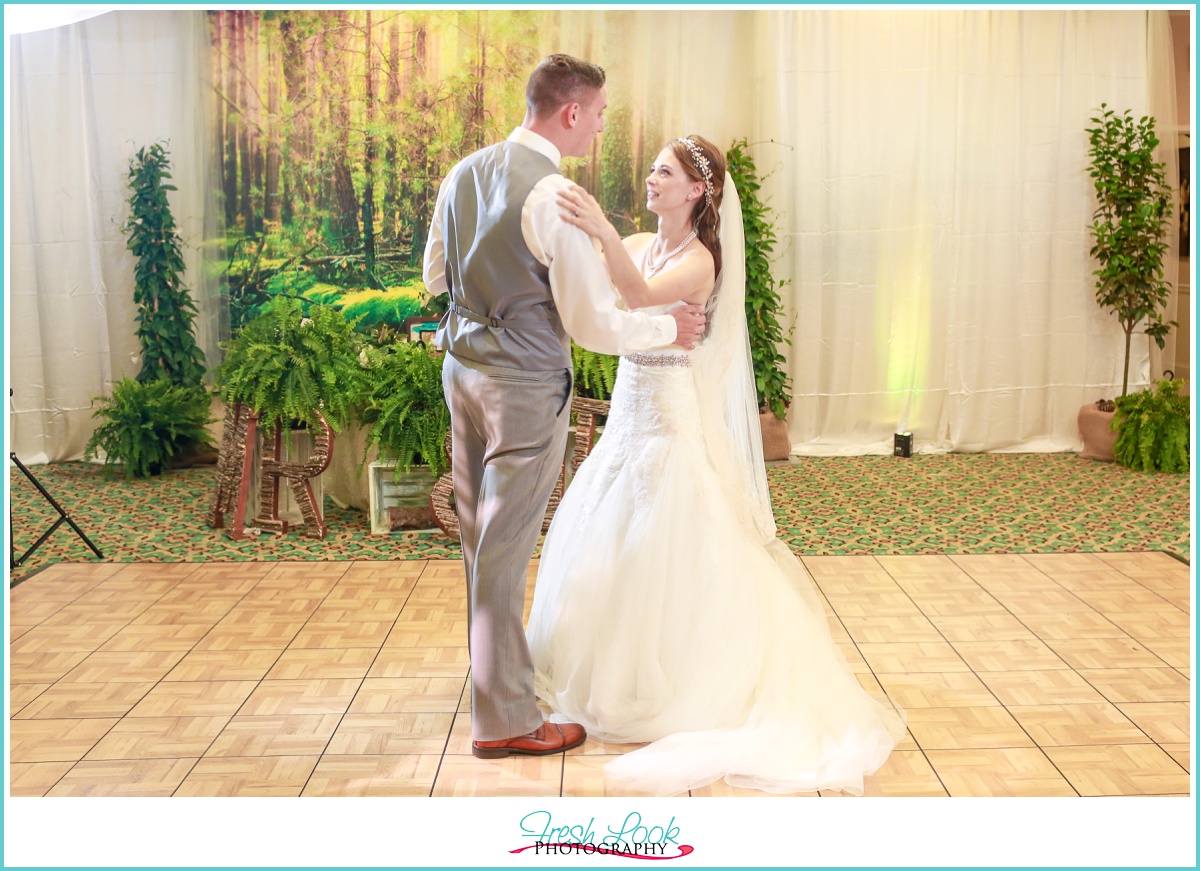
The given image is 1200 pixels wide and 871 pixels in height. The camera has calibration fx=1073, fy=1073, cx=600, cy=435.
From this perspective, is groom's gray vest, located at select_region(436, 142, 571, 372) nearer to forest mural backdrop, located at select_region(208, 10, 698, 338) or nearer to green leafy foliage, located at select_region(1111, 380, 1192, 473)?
forest mural backdrop, located at select_region(208, 10, 698, 338)

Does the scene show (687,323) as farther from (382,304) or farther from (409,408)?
(382,304)

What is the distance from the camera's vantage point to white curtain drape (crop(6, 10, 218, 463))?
24.6 feet

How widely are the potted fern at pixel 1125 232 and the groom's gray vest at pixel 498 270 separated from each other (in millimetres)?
5737

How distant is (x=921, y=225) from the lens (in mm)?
7762

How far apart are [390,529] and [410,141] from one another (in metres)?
3.56

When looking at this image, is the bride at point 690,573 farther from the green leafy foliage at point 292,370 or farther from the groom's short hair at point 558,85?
the green leafy foliage at point 292,370

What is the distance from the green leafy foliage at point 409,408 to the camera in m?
5.28

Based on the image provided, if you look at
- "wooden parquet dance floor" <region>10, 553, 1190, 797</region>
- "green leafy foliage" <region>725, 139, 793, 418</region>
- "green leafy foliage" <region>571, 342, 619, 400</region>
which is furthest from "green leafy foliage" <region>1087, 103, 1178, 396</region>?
"green leafy foliage" <region>571, 342, 619, 400</region>

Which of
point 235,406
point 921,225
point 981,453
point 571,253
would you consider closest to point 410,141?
point 235,406

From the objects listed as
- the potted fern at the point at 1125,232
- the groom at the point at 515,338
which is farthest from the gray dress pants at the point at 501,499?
the potted fern at the point at 1125,232

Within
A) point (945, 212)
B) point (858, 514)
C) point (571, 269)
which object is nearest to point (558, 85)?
point (571, 269)

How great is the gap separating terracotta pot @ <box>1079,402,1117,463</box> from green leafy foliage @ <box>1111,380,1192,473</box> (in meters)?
0.13

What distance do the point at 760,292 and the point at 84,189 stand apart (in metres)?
4.81

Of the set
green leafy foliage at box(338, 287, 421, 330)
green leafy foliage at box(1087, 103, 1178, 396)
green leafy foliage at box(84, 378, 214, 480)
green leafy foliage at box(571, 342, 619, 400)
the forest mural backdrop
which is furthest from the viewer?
green leafy foliage at box(338, 287, 421, 330)
